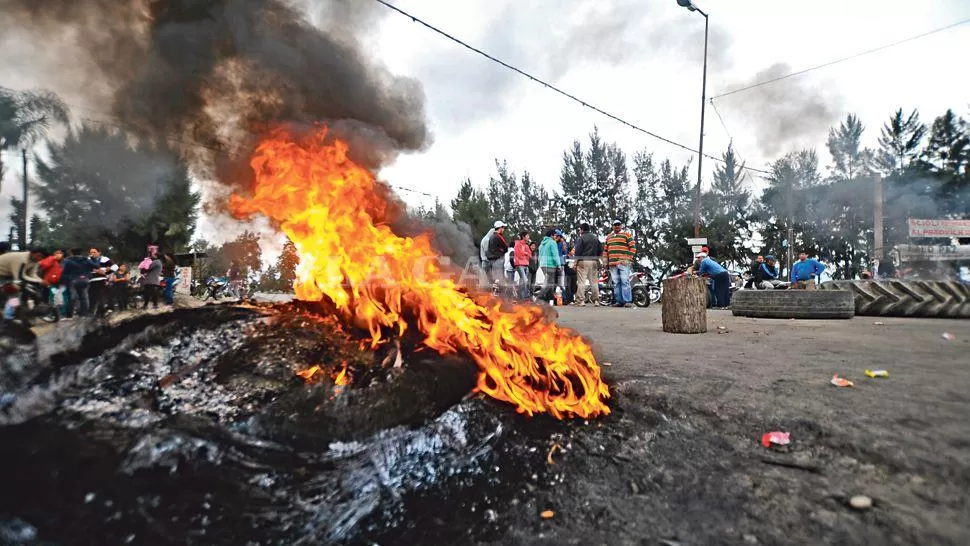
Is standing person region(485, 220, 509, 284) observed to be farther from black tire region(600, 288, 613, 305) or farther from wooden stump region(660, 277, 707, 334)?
wooden stump region(660, 277, 707, 334)

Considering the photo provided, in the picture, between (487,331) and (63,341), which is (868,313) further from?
(63,341)

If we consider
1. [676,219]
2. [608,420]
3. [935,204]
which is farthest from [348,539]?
[935,204]

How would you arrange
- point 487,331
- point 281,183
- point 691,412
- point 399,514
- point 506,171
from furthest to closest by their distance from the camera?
1. point 506,171
2. point 281,183
3. point 487,331
4. point 691,412
5. point 399,514

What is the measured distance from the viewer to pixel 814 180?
3584cm

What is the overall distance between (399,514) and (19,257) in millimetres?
5665

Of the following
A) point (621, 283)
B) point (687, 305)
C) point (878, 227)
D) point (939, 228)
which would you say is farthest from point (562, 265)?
point (939, 228)

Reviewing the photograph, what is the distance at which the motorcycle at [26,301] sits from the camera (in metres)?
3.47

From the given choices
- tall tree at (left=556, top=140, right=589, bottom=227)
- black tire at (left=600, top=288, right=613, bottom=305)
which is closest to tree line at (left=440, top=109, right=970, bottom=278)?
tall tree at (left=556, top=140, right=589, bottom=227)

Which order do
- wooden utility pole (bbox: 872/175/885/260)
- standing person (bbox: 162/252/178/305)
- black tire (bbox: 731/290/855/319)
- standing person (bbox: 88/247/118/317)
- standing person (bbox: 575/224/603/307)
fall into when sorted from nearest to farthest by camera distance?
1. standing person (bbox: 88/247/118/317)
2. standing person (bbox: 162/252/178/305)
3. black tire (bbox: 731/290/855/319)
4. standing person (bbox: 575/224/603/307)
5. wooden utility pole (bbox: 872/175/885/260)

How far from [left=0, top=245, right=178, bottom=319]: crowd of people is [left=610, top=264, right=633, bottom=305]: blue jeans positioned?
977 centimetres

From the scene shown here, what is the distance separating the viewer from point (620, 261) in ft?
39.5

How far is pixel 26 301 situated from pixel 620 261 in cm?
1096

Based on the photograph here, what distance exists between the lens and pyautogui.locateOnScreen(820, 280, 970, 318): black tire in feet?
27.9

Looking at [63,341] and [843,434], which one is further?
[63,341]
